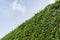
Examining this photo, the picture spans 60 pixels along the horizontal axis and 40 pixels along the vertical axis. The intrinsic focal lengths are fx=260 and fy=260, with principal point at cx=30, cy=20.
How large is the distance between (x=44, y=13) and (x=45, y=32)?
2479mm

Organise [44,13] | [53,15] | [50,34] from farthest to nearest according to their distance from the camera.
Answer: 1. [44,13]
2. [53,15]
3. [50,34]

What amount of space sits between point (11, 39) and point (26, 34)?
193cm

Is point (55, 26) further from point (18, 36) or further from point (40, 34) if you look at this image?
point (18, 36)

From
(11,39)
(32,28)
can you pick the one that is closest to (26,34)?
(32,28)

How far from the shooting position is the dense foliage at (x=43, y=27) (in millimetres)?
15611

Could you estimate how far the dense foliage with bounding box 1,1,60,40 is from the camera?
15611 millimetres

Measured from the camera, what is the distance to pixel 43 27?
1670cm

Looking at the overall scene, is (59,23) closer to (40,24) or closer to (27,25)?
(40,24)

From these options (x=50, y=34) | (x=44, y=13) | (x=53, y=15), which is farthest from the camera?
(x=44, y=13)

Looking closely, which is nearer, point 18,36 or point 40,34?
point 40,34

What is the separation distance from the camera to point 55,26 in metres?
15.7

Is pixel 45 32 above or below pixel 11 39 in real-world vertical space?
below

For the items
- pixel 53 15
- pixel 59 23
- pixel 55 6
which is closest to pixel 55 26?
pixel 59 23

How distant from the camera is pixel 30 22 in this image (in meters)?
18.8
